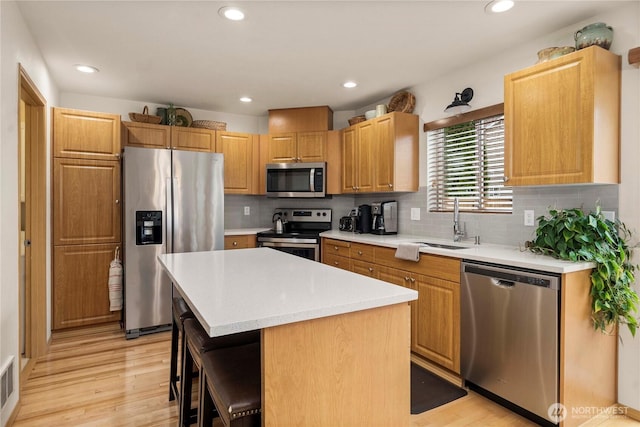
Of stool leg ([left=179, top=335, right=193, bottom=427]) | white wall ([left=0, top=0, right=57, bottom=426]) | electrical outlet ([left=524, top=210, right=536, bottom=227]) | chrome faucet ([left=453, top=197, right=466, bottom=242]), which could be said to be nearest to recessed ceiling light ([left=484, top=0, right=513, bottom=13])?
electrical outlet ([left=524, top=210, right=536, bottom=227])

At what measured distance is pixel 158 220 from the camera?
3508 millimetres

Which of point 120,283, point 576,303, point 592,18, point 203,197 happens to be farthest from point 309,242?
point 592,18

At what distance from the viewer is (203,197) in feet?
12.2

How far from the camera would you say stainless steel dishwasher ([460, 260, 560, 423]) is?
1929 millimetres

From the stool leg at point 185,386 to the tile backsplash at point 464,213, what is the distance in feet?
7.58

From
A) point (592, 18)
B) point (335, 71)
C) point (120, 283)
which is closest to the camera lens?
point (592, 18)

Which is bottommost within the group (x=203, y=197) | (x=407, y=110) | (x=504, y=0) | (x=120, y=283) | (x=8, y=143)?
(x=120, y=283)

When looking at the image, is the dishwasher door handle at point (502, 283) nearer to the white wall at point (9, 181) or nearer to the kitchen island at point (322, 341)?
the kitchen island at point (322, 341)

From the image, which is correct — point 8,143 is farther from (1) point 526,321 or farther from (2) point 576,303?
(2) point 576,303

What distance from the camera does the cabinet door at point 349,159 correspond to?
400cm

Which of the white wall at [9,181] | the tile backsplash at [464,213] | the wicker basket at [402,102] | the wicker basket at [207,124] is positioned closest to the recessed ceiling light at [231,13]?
the white wall at [9,181]

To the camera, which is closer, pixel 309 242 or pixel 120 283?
pixel 120 283

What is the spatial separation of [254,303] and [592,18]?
2640mm

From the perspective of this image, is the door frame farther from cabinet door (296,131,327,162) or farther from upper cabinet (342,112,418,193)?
upper cabinet (342,112,418,193)
